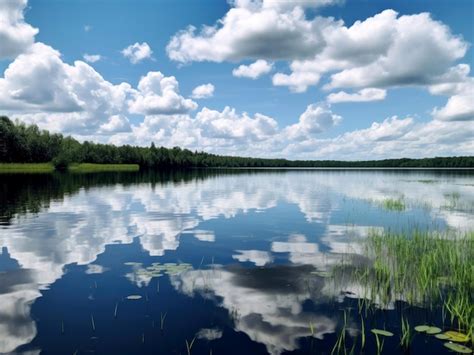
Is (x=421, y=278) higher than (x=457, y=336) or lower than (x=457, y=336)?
higher

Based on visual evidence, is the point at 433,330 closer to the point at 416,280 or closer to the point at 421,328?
the point at 421,328

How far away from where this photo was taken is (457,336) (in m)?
9.55

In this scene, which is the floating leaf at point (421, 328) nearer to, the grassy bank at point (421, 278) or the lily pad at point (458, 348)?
the lily pad at point (458, 348)

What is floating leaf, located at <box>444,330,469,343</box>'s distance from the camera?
9370 millimetres

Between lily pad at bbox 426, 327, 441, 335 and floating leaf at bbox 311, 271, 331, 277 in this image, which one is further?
floating leaf at bbox 311, 271, 331, 277

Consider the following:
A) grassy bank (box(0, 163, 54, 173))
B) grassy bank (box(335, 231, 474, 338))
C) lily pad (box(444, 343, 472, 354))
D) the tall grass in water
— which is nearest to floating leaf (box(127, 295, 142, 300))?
grassy bank (box(335, 231, 474, 338))

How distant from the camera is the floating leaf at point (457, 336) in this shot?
30.7 ft

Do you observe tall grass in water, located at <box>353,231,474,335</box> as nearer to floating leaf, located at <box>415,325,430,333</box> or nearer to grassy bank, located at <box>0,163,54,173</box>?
floating leaf, located at <box>415,325,430,333</box>

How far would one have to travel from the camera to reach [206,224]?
93.1ft

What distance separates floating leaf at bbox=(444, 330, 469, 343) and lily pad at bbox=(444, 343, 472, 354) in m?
0.23

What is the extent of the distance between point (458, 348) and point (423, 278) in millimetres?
5039

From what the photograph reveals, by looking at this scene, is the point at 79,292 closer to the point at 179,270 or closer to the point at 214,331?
the point at 179,270

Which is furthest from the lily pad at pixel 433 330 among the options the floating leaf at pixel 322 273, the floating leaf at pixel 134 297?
the floating leaf at pixel 134 297

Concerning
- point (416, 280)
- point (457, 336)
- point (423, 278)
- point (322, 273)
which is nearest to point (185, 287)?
point (322, 273)
